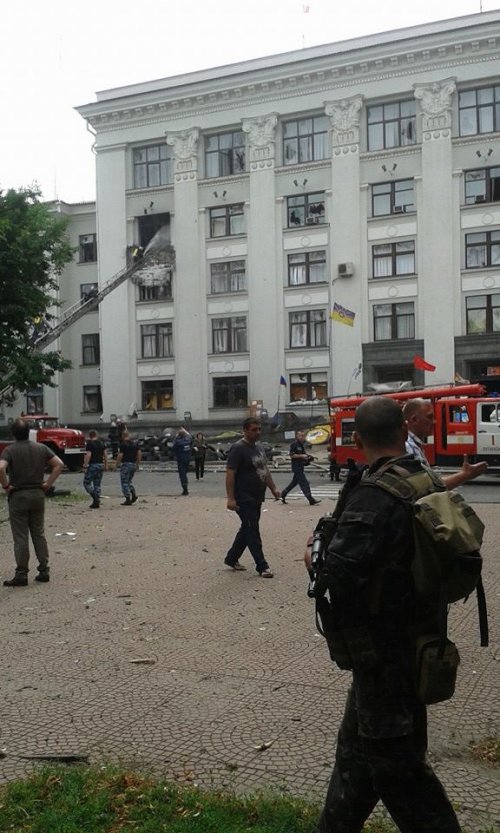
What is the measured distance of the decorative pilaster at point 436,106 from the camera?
36344 millimetres

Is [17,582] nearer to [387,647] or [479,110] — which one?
[387,647]

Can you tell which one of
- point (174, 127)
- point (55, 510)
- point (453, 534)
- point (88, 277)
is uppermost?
point (174, 127)

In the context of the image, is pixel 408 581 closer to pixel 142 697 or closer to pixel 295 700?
pixel 295 700

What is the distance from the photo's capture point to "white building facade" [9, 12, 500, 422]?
119ft

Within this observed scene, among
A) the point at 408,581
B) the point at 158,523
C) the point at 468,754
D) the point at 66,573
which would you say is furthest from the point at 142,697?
the point at 158,523

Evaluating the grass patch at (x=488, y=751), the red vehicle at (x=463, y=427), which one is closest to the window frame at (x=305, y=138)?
the red vehicle at (x=463, y=427)

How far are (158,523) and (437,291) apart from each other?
85.7 ft

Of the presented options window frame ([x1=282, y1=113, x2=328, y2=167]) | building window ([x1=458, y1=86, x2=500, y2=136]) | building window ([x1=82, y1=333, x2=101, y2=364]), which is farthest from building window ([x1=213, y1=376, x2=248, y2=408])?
building window ([x1=458, y1=86, x2=500, y2=136])

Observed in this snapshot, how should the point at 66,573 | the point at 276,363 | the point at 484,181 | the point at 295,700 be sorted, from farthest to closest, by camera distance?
1. the point at 276,363
2. the point at 484,181
3. the point at 66,573
4. the point at 295,700

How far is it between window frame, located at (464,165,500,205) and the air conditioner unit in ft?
20.1

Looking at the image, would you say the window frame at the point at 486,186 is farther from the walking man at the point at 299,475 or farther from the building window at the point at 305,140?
the walking man at the point at 299,475

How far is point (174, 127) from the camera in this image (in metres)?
41.8

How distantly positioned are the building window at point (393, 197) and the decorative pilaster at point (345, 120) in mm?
2422

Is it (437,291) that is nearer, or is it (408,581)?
(408,581)
